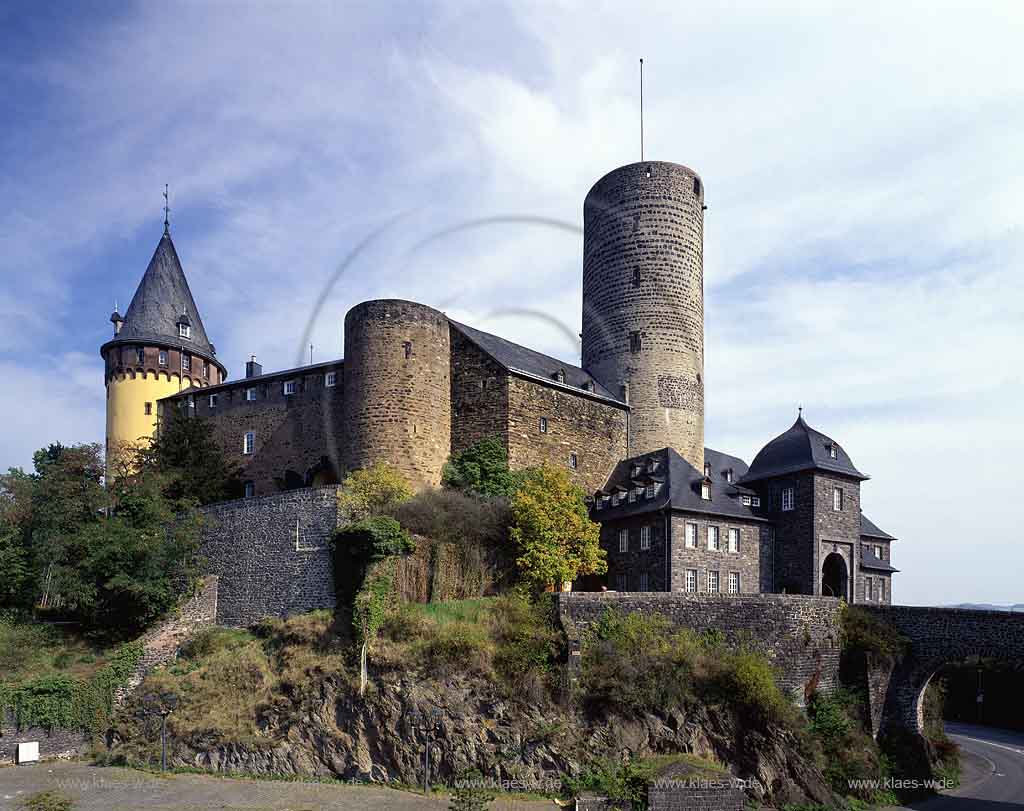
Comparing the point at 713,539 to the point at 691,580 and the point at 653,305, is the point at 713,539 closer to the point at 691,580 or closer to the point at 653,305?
the point at 691,580

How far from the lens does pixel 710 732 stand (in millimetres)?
25766

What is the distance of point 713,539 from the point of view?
107ft

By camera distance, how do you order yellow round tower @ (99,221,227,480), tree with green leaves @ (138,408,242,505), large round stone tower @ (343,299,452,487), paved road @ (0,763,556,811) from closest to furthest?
paved road @ (0,763,556,811), large round stone tower @ (343,299,452,487), tree with green leaves @ (138,408,242,505), yellow round tower @ (99,221,227,480)

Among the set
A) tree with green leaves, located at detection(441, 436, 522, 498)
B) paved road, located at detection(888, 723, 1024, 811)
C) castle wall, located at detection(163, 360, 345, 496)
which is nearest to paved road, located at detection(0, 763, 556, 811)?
tree with green leaves, located at detection(441, 436, 522, 498)

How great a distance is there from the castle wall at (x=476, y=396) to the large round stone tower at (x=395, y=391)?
72cm

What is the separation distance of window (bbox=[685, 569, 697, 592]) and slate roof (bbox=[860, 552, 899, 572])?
40.9 ft

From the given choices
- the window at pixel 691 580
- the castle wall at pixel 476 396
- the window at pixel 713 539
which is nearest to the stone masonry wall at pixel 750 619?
the window at pixel 691 580

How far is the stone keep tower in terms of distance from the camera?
4075cm

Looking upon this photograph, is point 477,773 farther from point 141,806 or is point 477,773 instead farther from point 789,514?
point 789,514

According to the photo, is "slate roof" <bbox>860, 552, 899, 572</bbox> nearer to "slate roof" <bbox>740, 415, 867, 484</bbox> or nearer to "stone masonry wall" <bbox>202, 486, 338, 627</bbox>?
"slate roof" <bbox>740, 415, 867, 484</bbox>

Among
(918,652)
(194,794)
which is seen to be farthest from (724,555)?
(194,794)

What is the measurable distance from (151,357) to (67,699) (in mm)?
21193

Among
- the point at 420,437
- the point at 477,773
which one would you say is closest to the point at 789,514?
the point at 420,437

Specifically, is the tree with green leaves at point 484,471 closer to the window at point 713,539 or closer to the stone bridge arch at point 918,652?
the window at point 713,539
